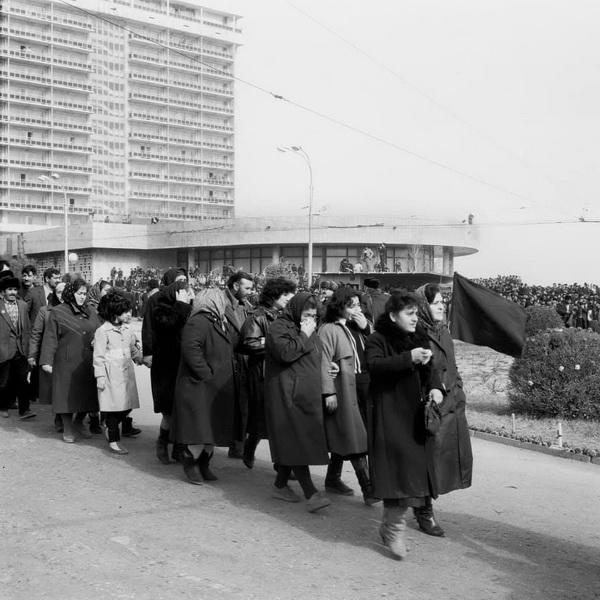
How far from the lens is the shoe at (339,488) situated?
23.4ft

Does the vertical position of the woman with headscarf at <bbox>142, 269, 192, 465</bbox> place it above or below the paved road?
above

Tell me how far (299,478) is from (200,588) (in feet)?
6.28

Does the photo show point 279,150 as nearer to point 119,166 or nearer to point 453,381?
point 453,381

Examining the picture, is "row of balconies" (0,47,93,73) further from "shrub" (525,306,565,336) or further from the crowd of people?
"shrub" (525,306,565,336)

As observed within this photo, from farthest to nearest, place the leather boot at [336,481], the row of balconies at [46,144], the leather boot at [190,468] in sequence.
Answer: the row of balconies at [46,144] → the leather boot at [190,468] → the leather boot at [336,481]

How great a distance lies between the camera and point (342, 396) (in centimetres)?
686

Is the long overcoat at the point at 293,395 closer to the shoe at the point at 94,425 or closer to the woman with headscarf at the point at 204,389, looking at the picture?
the woman with headscarf at the point at 204,389

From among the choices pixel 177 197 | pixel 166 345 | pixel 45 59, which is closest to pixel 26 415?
pixel 166 345

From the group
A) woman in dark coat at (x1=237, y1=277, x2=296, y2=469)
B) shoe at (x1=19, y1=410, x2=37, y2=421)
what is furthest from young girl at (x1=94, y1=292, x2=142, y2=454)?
shoe at (x1=19, y1=410, x2=37, y2=421)

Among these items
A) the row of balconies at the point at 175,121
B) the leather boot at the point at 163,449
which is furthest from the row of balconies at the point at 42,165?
the leather boot at the point at 163,449

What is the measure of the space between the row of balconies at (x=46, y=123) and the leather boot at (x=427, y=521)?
294 ft

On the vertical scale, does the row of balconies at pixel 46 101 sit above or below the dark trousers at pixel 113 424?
above

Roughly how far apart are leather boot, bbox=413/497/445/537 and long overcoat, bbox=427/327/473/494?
0.26m

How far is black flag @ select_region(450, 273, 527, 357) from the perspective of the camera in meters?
6.77
